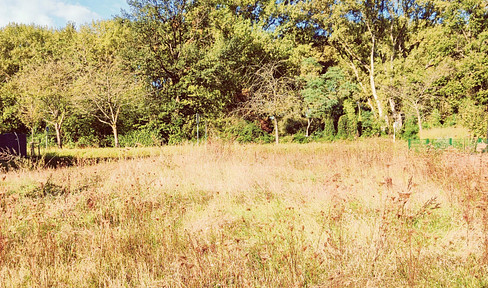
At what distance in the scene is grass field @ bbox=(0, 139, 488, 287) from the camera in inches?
100

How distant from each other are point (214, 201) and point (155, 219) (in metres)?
1.38

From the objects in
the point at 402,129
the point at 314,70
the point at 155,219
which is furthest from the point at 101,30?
the point at 155,219

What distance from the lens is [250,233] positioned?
3.63 metres

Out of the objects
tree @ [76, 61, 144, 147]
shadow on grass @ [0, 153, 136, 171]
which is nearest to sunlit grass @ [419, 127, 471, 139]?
shadow on grass @ [0, 153, 136, 171]

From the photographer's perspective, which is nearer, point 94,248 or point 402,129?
point 94,248

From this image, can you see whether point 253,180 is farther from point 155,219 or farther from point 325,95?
point 325,95

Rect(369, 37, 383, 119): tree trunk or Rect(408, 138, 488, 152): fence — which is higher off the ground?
Rect(369, 37, 383, 119): tree trunk

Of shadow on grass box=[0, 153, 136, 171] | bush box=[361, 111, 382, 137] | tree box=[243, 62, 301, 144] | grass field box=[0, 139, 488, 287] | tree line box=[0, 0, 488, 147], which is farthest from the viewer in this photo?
bush box=[361, 111, 382, 137]

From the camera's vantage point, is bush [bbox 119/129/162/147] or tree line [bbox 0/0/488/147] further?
bush [bbox 119/129/162/147]

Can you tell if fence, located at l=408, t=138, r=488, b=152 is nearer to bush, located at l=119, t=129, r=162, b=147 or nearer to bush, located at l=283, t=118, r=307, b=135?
bush, located at l=283, t=118, r=307, b=135

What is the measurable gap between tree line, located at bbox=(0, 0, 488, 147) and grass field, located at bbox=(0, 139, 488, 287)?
14.0 metres

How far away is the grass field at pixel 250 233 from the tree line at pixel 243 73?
14.0m

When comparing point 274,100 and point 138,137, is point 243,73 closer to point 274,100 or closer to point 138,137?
point 274,100

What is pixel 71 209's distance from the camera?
12.9ft
